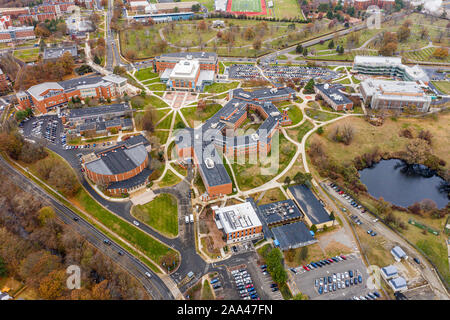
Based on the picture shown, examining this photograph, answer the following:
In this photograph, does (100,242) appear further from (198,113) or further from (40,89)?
(40,89)

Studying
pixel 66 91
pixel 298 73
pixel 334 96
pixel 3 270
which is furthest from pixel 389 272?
pixel 66 91

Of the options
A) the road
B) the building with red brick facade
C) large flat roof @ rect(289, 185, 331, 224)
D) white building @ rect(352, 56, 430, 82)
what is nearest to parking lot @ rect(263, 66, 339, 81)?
white building @ rect(352, 56, 430, 82)

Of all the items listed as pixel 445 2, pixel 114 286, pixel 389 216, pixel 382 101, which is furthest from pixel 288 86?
pixel 445 2

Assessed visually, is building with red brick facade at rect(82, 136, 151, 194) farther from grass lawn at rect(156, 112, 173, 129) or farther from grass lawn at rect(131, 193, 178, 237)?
grass lawn at rect(156, 112, 173, 129)

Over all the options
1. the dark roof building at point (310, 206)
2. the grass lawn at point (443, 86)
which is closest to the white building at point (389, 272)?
the dark roof building at point (310, 206)

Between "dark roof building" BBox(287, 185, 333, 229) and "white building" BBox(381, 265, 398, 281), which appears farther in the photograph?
"dark roof building" BBox(287, 185, 333, 229)

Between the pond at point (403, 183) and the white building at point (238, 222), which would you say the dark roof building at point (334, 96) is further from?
the white building at point (238, 222)

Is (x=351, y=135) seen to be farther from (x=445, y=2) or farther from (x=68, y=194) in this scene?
(x=445, y=2)

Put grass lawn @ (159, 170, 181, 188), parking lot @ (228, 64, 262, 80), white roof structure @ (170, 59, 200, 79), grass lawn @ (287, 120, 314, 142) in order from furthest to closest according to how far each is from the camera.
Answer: parking lot @ (228, 64, 262, 80) < white roof structure @ (170, 59, 200, 79) < grass lawn @ (287, 120, 314, 142) < grass lawn @ (159, 170, 181, 188)
